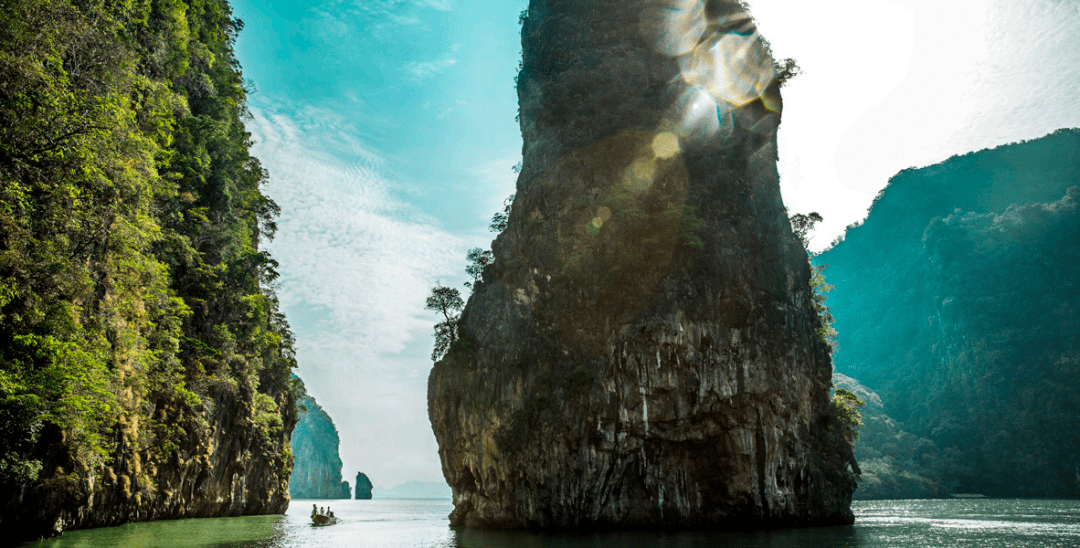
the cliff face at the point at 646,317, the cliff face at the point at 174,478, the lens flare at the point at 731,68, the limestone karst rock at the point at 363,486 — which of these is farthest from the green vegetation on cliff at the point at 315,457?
Result: the lens flare at the point at 731,68

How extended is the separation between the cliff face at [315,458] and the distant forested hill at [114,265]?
131 m

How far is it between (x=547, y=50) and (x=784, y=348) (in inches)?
1002

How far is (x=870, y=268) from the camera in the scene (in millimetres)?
129125

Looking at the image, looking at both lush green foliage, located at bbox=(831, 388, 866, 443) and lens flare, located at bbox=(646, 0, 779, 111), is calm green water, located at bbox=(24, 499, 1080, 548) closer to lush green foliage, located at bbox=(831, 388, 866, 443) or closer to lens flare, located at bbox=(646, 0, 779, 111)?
lush green foliage, located at bbox=(831, 388, 866, 443)

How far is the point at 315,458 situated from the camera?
155 m

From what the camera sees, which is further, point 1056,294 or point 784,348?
point 1056,294

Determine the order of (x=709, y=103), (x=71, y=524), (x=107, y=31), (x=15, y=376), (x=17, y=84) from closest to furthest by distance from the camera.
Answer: (x=15, y=376)
(x=17, y=84)
(x=107, y=31)
(x=71, y=524)
(x=709, y=103)

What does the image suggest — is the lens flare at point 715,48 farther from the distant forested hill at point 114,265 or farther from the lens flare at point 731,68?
the distant forested hill at point 114,265

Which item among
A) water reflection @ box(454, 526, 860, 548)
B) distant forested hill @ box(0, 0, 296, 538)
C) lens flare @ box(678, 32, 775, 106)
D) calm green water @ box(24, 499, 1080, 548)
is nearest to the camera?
distant forested hill @ box(0, 0, 296, 538)

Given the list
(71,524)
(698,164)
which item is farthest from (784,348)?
(71,524)

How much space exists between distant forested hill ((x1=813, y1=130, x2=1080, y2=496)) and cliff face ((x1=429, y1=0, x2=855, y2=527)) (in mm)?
61171

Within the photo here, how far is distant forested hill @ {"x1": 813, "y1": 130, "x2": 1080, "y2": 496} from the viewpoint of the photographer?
71.8 metres

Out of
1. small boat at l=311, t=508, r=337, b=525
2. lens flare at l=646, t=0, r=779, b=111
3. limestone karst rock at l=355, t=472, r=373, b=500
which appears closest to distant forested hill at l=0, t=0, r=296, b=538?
small boat at l=311, t=508, r=337, b=525

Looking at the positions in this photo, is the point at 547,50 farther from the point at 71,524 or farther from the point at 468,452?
the point at 71,524
